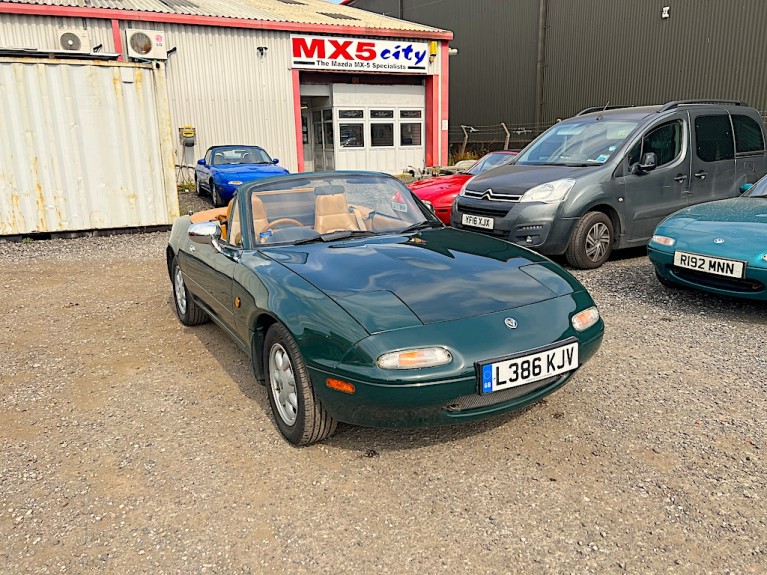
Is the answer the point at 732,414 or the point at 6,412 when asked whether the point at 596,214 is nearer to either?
the point at 732,414

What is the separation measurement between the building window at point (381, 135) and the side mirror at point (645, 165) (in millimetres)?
14715

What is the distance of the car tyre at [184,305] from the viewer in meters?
5.05

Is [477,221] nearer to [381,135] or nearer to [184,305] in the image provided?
[184,305]

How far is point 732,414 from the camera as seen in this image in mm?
3318

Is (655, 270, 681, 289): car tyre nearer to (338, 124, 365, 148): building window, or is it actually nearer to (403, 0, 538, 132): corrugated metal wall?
(338, 124, 365, 148): building window

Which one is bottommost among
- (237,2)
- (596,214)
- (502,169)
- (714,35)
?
(596,214)

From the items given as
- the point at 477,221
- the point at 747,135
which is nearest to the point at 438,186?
the point at 477,221

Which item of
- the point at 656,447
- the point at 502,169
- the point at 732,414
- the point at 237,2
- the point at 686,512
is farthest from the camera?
the point at 237,2

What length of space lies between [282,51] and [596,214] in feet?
46.9

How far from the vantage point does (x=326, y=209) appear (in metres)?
4.02

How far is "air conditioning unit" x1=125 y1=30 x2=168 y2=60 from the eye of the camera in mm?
16203

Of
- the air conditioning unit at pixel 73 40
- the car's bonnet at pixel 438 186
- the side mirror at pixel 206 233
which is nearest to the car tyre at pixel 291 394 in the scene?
the side mirror at pixel 206 233

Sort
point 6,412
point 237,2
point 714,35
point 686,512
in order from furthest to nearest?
point 237,2 → point 714,35 → point 6,412 → point 686,512

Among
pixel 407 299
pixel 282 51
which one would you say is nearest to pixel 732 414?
pixel 407 299
